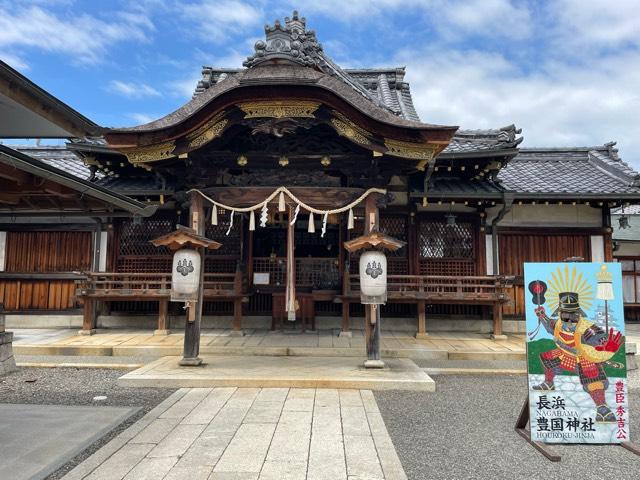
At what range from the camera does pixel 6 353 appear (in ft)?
22.1

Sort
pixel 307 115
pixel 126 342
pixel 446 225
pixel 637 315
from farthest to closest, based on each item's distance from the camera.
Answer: pixel 637 315, pixel 446 225, pixel 126 342, pixel 307 115

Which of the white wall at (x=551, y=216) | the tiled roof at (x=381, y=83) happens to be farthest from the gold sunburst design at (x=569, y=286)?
the tiled roof at (x=381, y=83)

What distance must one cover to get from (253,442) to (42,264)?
943 centimetres

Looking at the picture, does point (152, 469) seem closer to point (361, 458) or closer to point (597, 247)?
point (361, 458)

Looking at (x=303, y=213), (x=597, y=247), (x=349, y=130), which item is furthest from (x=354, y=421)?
(x=597, y=247)

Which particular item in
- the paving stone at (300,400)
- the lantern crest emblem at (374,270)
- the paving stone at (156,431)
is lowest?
the paving stone at (156,431)

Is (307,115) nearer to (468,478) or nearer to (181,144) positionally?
(181,144)

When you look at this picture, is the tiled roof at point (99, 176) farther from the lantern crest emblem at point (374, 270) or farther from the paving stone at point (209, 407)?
the lantern crest emblem at point (374, 270)

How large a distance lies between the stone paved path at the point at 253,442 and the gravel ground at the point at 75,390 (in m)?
0.46

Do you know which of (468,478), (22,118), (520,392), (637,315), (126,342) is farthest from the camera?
(637,315)

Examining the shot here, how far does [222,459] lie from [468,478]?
2.31 meters

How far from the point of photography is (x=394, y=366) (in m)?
7.29

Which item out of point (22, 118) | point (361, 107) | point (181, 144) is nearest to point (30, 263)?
point (181, 144)

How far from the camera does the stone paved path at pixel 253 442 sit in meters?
3.59
